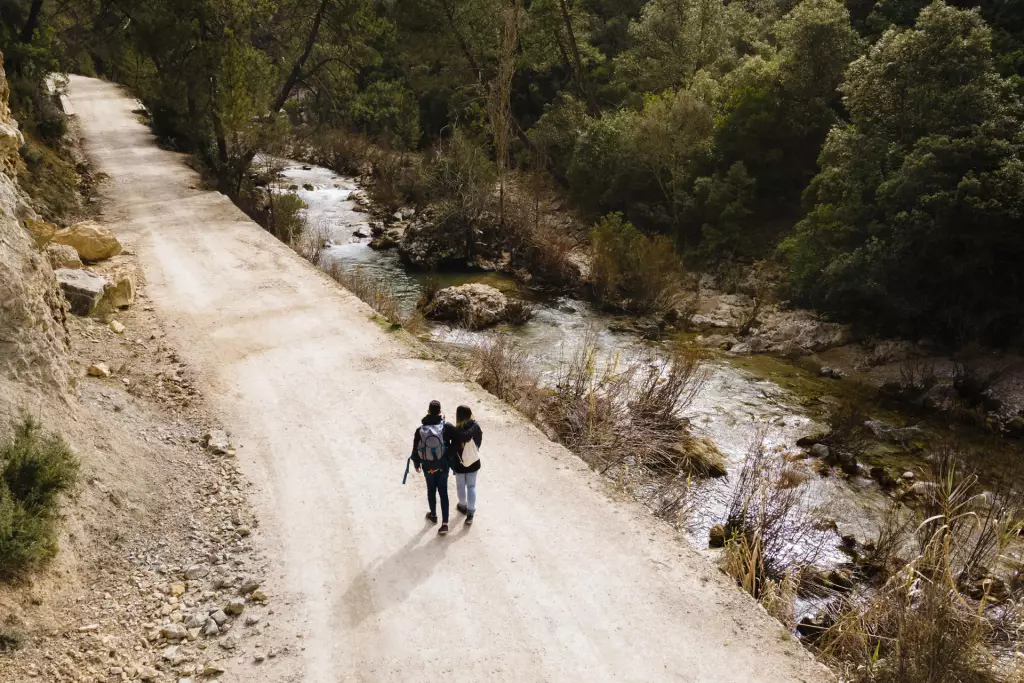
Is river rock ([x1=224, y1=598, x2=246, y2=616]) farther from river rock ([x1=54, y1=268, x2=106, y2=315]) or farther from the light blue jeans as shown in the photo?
river rock ([x1=54, y1=268, x2=106, y2=315])

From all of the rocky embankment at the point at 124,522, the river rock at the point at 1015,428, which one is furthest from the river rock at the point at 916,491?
the rocky embankment at the point at 124,522

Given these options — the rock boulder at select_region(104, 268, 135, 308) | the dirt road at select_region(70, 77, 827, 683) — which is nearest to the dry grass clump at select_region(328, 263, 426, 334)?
the dirt road at select_region(70, 77, 827, 683)

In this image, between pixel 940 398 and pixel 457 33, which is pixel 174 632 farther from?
pixel 457 33

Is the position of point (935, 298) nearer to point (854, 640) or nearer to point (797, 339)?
point (797, 339)

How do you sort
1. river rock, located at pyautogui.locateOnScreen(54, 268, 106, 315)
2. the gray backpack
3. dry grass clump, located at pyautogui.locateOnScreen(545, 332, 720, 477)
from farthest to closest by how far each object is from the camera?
1. river rock, located at pyautogui.locateOnScreen(54, 268, 106, 315)
2. dry grass clump, located at pyautogui.locateOnScreen(545, 332, 720, 477)
3. the gray backpack

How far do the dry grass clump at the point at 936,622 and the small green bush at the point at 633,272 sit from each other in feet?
42.7

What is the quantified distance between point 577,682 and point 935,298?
16240 millimetres

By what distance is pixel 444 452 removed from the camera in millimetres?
7840

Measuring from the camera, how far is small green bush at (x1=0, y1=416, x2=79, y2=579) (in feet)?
21.4

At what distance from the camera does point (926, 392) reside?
16.4 metres

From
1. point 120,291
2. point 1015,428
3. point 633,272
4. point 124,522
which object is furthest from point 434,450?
point 633,272

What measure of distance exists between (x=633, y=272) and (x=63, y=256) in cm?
1520

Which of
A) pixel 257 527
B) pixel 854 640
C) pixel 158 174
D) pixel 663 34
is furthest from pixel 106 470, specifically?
pixel 663 34

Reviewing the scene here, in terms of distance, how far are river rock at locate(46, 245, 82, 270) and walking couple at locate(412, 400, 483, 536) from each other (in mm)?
10285
